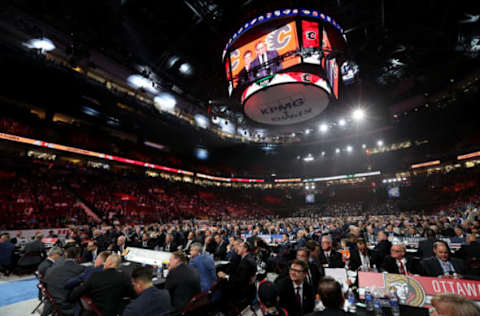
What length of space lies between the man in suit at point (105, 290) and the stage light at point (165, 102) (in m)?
19.8

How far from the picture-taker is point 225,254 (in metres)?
7.71

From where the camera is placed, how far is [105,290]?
3.19 metres

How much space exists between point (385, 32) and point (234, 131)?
23112mm

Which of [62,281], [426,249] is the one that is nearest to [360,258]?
[426,249]

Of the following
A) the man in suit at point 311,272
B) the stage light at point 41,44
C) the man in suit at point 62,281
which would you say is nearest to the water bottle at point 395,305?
the man in suit at point 311,272

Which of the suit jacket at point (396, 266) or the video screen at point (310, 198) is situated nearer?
the suit jacket at point (396, 266)

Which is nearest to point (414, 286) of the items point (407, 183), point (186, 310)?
point (186, 310)

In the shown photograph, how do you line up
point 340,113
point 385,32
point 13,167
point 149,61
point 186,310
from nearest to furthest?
point 186,310
point 385,32
point 149,61
point 13,167
point 340,113

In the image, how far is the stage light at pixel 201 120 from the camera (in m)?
26.5

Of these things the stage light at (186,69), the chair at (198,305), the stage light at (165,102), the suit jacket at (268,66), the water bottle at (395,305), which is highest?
the stage light at (165,102)

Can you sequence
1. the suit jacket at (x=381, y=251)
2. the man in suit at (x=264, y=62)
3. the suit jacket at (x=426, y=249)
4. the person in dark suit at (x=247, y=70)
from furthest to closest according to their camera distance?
1. the person in dark suit at (x=247, y=70)
2. the man in suit at (x=264, y=62)
3. the suit jacket at (x=426, y=249)
4. the suit jacket at (x=381, y=251)

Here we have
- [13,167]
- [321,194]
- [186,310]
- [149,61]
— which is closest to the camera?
[186,310]

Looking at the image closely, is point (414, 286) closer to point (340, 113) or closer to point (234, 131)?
point (340, 113)

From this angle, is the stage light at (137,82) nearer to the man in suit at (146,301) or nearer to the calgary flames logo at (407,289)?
the man in suit at (146,301)
